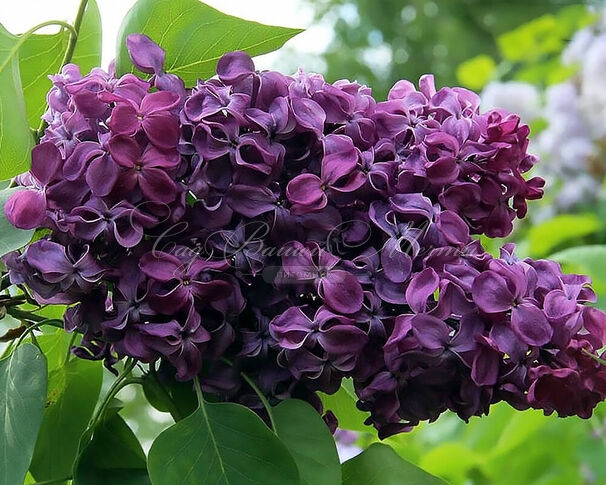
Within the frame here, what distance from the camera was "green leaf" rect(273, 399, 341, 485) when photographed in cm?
41

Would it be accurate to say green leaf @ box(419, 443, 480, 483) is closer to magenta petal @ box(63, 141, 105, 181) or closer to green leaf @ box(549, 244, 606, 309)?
green leaf @ box(549, 244, 606, 309)

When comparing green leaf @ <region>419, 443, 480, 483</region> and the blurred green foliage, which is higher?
green leaf @ <region>419, 443, 480, 483</region>

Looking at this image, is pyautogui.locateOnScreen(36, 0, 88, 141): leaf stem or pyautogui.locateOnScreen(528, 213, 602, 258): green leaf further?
pyautogui.locateOnScreen(528, 213, 602, 258): green leaf

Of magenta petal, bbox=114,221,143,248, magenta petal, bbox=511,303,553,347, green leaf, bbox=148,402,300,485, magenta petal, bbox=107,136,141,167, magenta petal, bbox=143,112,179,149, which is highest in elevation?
magenta petal, bbox=143,112,179,149

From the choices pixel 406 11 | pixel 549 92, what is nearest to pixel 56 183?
pixel 549 92

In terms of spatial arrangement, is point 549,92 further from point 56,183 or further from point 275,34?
point 56,183

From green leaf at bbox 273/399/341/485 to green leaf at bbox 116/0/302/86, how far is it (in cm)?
19

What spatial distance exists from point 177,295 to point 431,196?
132 mm

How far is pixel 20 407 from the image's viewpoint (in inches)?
16.2

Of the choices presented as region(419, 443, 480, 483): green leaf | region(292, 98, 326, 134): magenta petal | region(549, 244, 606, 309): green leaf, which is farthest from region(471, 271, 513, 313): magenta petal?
region(419, 443, 480, 483): green leaf

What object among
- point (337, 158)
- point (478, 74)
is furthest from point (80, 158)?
point (478, 74)

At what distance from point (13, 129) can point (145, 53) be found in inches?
2.9

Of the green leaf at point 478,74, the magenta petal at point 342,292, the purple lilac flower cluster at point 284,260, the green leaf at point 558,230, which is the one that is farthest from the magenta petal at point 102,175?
the green leaf at point 478,74

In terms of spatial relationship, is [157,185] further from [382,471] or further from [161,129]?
[382,471]
